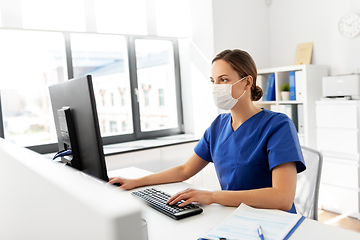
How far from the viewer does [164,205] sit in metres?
1.25

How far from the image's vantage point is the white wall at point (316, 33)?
3161mm

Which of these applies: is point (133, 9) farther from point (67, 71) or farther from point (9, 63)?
point (9, 63)

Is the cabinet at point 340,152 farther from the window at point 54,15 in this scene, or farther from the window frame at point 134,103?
the window at point 54,15

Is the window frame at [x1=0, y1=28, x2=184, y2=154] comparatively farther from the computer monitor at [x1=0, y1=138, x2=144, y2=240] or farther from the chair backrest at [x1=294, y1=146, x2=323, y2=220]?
the computer monitor at [x1=0, y1=138, x2=144, y2=240]

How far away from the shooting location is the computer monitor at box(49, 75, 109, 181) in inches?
44.4

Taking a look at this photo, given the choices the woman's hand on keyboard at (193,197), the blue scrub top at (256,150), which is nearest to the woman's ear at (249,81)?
the blue scrub top at (256,150)

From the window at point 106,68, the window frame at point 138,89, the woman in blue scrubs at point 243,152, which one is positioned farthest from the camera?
the window frame at point 138,89

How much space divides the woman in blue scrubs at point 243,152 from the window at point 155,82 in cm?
188

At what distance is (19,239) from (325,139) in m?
3.11

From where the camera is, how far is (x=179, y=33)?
136 inches

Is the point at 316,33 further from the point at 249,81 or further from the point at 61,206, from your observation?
the point at 61,206

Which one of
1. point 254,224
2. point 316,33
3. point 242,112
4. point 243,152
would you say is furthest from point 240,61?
point 316,33

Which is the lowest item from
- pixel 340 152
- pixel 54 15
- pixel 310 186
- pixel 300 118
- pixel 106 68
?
pixel 340 152

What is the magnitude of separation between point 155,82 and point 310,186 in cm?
235
